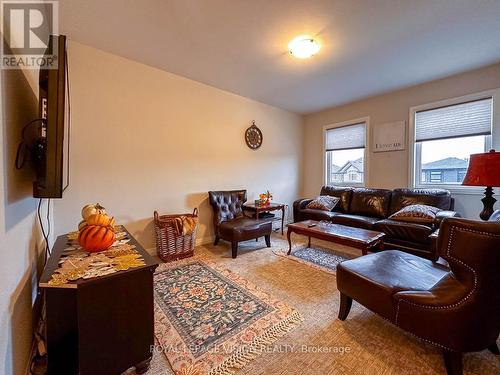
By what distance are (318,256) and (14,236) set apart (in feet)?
9.50

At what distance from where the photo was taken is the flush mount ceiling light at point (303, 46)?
7.47ft

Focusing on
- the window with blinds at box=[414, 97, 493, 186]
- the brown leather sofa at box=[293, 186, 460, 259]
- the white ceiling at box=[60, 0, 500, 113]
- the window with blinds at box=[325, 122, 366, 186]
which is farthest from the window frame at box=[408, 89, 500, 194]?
the window with blinds at box=[325, 122, 366, 186]

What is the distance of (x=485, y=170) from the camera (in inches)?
73.0

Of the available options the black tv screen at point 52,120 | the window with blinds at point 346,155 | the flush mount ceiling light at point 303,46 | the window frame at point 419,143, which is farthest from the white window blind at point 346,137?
the black tv screen at point 52,120

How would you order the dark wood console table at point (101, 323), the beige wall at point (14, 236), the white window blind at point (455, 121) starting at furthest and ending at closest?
the white window blind at point (455, 121) → the dark wood console table at point (101, 323) → the beige wall at point (14, 236)

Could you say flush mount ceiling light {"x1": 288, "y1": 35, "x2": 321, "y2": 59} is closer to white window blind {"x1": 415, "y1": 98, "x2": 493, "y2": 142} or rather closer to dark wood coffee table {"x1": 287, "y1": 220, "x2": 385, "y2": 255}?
dark wood coffee table {"x1": 287, "y1": 220, "x2": 385, "y2": 255}

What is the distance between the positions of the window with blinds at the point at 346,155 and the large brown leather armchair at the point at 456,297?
3.28 m

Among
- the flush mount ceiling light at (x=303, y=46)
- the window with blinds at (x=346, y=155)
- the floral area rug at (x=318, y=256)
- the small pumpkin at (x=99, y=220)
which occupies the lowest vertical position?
the floral area rug at (x=318, y=256)

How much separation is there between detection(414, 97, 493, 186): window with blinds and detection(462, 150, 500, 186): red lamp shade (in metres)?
Result: 1.56

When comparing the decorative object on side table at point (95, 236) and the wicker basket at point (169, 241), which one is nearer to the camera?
the decorative object on side table at point (95, 236)

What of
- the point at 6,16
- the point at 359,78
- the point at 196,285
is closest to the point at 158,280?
the point at 196,285

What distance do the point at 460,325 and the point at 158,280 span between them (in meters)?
2.39

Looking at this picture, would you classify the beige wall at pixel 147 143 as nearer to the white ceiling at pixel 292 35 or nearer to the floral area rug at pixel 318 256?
the white ceiling at pixel 292 35

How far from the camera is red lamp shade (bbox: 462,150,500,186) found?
1805mm
